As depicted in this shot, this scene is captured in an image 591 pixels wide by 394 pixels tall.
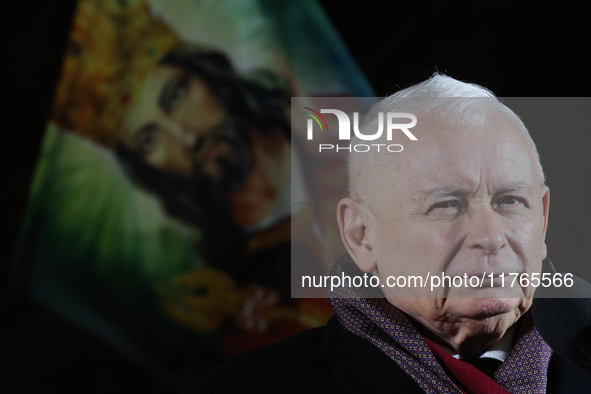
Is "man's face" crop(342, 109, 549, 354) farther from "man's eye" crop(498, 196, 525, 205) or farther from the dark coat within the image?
the dark coat

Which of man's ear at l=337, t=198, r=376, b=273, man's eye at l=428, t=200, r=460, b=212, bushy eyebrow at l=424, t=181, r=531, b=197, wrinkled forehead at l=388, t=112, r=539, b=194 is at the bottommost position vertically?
man's ear at l=337, t=198, r=376, b=273

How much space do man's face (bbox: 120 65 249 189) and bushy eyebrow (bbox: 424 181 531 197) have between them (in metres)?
1.19

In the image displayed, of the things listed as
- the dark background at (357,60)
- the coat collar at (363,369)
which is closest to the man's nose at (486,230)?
the coat collar at (363,369)

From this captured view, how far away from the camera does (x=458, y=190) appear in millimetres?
938

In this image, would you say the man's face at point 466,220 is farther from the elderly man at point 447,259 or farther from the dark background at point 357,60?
the dark background at point 357,60

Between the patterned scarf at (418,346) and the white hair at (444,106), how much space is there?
24 centimetres

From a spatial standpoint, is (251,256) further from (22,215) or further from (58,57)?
(58,57)

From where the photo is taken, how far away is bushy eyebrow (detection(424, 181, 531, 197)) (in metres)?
0.94

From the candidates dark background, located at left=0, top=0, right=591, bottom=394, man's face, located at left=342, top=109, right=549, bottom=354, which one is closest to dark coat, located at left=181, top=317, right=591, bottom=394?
man's face, located at left=342, top=109, right=549, bottom=354

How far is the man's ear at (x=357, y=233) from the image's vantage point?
1023 mm

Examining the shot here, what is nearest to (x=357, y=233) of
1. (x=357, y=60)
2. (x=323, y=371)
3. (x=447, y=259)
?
(x=447, y=259)

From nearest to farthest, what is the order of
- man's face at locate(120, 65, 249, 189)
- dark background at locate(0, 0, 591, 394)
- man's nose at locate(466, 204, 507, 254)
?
1. man's nose at locate(466, 204, 507, 254)
2. dark background at locate(0, 0, 591, 394)
3. man's face at locate(120, 65, 249, 189)

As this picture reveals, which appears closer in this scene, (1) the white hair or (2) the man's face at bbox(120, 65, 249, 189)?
(1) the white hair

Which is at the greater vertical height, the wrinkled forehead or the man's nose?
the wrinkled forehead
